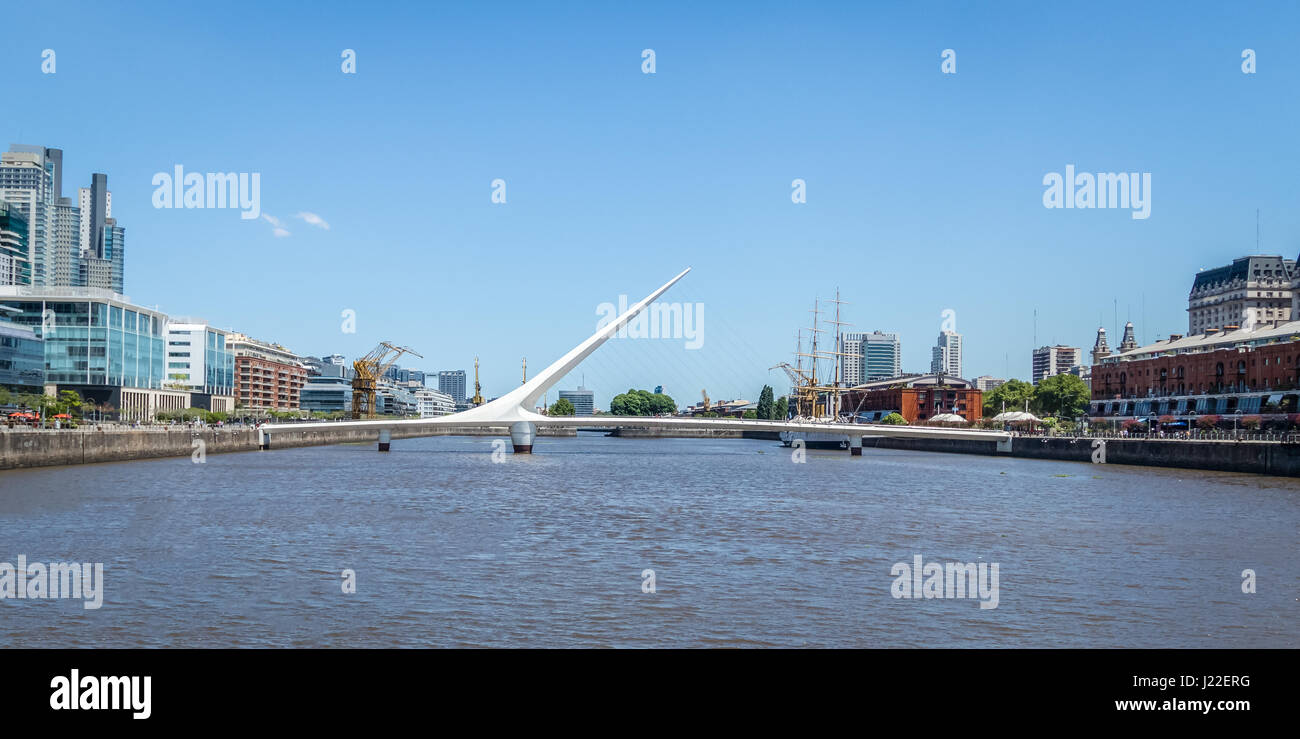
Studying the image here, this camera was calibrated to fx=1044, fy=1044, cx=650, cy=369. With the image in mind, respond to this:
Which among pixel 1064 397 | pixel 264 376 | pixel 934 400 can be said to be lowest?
pixel 934 400

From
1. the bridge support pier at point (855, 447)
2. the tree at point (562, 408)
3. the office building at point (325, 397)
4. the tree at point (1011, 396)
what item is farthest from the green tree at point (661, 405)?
the bridge support pier at point (855, 447)

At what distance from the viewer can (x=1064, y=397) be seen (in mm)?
95438

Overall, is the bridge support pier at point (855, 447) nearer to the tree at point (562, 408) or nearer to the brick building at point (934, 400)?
the brick building at point (934, 400)

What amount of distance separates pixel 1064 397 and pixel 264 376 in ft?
312

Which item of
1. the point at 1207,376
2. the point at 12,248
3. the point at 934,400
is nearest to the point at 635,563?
the point at 1207,376

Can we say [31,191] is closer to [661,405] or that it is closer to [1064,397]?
[661,405]

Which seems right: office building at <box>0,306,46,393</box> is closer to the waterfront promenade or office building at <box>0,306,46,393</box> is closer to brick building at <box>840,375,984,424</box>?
the waterfront promenade

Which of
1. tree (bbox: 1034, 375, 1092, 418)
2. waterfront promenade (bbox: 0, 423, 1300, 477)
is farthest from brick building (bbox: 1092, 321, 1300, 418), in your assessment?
tree (bbox: 1034, 375, 1092, 418)

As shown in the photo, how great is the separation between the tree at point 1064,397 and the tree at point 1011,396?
6.03ft

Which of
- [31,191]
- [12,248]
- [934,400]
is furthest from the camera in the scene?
[31,191]

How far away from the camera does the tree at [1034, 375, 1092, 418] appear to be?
95.1 meters
